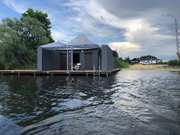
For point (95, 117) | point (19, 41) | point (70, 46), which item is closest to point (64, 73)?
point (70, 46)

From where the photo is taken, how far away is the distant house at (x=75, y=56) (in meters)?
27.5

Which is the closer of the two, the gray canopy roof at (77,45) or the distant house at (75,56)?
the gray canopy roof at (77,45)

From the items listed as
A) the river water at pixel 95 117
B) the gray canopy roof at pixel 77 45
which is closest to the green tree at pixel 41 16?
the gray canopy roof at pixel 77 45

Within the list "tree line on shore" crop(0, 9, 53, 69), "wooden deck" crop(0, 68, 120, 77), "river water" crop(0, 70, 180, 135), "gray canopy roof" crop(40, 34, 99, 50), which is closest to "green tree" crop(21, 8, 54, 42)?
"tree line on shore" crop(0, 9, 53, 69)

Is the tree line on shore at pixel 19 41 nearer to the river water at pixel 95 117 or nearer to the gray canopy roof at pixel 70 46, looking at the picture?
the gray canopy roof at pixel 70 46

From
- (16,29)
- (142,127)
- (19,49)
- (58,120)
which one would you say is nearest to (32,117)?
(58,120)

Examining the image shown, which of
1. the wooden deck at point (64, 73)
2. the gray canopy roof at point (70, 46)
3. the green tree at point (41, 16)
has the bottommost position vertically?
the wooden deck at point (64, 73)

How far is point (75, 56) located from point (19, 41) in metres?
9.20

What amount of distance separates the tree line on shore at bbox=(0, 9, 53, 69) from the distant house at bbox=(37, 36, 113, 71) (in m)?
6.28

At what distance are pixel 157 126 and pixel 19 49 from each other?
30760mm

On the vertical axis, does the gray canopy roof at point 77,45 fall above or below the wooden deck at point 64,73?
above

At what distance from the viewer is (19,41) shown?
3628 centimetres

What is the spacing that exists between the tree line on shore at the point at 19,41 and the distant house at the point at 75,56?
6284 mm

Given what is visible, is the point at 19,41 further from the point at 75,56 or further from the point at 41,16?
the point at 41,16
